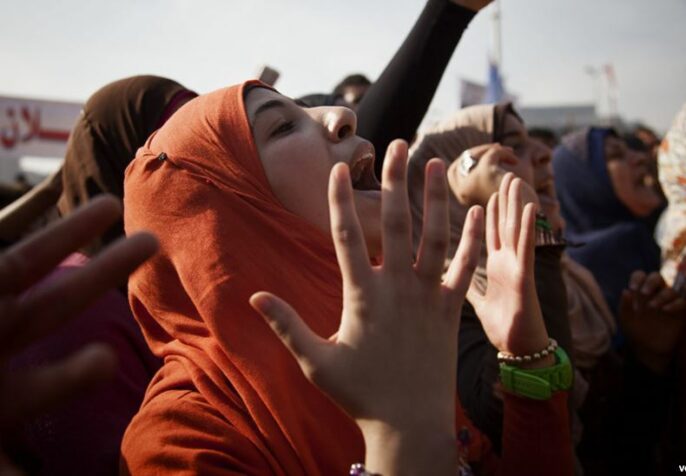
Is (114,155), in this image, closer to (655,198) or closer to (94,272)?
(94,272)

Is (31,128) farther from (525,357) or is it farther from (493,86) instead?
(525,357)

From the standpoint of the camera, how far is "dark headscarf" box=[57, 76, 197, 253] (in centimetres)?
179

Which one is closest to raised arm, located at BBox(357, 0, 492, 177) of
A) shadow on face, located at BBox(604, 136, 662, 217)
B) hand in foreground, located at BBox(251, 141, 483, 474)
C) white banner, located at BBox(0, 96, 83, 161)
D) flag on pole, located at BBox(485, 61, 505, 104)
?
hand in foreground, located at BBox(251, 141, 483, 474)

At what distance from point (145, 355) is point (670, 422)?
2004 millimetres

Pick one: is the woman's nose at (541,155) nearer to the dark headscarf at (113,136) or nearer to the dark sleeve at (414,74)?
the dark sleeve at (414,74)

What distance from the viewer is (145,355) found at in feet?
4.94

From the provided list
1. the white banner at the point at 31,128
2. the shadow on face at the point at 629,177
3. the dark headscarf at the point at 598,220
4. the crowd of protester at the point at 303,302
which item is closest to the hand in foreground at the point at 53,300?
the crowd of protester at the point at 303,302

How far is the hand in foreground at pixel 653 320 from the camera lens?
2197 mm

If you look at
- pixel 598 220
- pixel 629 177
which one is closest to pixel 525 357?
pixel 598 220

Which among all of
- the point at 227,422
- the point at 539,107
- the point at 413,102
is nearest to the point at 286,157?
the point at 227,422

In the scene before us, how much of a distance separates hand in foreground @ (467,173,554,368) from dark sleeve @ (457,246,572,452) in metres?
0.22

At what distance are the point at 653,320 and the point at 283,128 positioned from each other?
1.76 meters

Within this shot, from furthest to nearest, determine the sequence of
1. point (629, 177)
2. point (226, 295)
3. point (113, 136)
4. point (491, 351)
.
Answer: point (629, 177)
point (113, 136)
point (491, 351)
point (226, 295)

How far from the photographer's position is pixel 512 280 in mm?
1209
